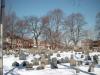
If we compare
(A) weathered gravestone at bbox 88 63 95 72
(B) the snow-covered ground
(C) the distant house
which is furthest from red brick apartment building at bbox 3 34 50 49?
(A) weathered gravestone at bbox 88 63 95 72

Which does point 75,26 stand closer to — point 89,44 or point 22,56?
point 89,44

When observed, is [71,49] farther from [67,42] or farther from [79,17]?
[79,17]

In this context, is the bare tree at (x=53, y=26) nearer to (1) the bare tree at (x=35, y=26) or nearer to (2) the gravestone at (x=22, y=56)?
(1) the bare tree at (x=35, y=26)

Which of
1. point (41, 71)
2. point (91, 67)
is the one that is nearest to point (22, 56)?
point (41, 71)

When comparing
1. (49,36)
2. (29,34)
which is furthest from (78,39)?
(29,34)

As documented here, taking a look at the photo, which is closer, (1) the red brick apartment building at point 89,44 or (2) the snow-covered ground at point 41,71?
(2) the snow-covered ground at point 41,71

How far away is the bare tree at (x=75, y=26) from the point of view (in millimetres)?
3447

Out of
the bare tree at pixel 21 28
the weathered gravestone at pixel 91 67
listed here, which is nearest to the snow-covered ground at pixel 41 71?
the weathered gravestone at pixel 91 67

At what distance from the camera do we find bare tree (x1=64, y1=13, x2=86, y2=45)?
345 cm

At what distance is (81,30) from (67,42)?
0.74ft

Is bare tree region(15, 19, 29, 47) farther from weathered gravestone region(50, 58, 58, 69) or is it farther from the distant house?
weathered gravestone region(50, 58, 58, 69)

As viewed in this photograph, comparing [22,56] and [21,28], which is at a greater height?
[21,28]

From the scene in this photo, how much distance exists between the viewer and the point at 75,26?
3449mm

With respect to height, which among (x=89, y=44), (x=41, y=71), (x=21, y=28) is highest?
(x=21, y=28)
